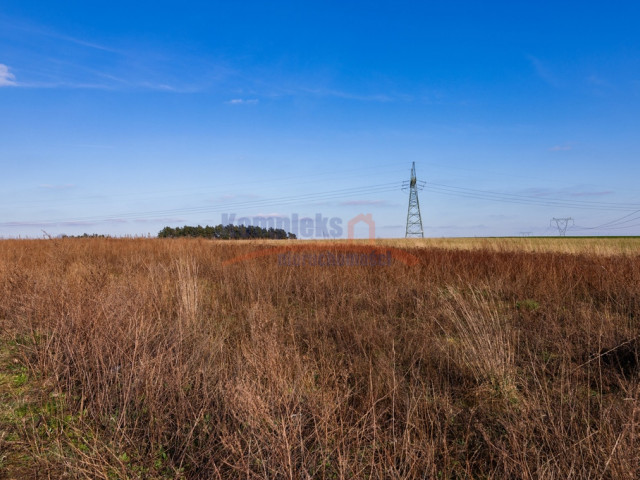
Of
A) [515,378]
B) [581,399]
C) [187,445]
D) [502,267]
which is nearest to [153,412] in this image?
[187,445]

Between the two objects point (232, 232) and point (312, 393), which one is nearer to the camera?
point (312, 393)

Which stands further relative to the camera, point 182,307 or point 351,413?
point 182,307

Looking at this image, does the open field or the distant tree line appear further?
the distant tree line

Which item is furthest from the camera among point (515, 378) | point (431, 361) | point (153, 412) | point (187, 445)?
point (431, 361)

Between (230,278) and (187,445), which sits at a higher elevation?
(230,278)

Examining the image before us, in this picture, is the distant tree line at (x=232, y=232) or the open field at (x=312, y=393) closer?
the open field at (x=312, y=393)

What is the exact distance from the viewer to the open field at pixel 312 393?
1979 millimetres

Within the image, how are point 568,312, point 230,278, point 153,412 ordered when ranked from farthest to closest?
point 230,278, point 568,312, point 153,412

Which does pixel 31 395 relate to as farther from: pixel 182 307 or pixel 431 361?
pixel 431 361

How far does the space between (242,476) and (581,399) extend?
2795 millimetres

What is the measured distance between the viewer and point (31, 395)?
Answer: 9.72 feet

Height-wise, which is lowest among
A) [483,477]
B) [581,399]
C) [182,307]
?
[483,477]

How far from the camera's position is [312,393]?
2.43 meters

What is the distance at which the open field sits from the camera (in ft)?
6.49
